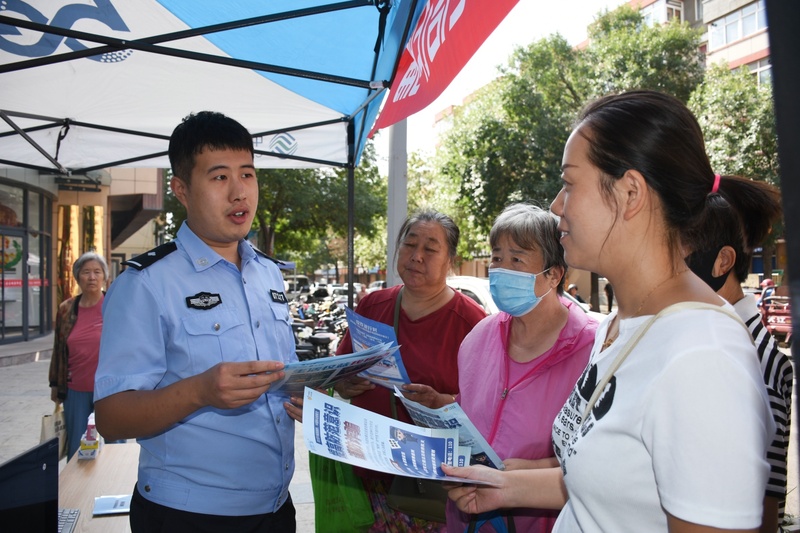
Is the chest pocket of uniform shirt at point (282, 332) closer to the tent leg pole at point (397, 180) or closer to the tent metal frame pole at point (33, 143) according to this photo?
the tent leg pole at point (397, 180)

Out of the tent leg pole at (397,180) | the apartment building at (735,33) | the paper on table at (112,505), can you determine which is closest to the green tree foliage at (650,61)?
the apartment building at (735,33)

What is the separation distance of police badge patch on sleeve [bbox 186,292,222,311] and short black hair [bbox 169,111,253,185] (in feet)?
1.33

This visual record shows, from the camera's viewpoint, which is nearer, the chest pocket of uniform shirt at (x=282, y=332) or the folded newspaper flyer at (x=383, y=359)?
the chest pocket of uniform shirt at (x=282, y=332)

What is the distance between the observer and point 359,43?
3271 millimetres

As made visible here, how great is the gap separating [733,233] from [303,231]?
24.3 meters

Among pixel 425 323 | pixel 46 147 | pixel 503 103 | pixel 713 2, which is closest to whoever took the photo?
pixel 425 323

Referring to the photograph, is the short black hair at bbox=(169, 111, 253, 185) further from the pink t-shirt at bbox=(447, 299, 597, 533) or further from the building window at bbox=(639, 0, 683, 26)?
the building window at bbox=(639, 0, 683, 26)

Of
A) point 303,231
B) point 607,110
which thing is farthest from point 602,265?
point 303,231

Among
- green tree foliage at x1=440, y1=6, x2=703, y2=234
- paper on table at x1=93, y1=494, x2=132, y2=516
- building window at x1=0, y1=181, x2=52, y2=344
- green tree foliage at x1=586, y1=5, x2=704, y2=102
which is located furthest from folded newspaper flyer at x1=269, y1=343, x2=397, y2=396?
green tree foliage at x1=586, y1=5, x2=704, y2=102

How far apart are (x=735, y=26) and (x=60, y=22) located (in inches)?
1332

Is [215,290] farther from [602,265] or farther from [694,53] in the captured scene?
[694,53]

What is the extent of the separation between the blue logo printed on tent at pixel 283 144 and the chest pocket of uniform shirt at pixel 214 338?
2774 mm

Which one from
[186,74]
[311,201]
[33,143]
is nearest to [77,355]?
[33,143]

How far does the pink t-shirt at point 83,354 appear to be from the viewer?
4.84 m
